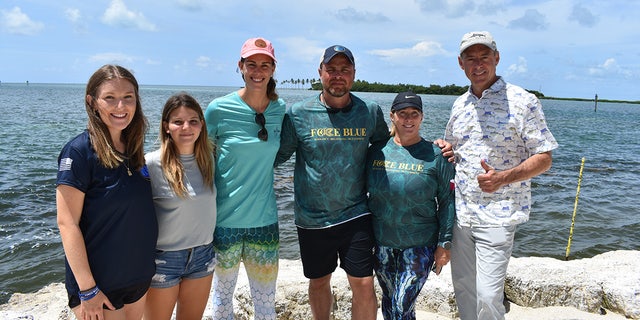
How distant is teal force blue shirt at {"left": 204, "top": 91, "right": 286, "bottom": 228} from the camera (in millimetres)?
4016

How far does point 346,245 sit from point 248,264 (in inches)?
37.8

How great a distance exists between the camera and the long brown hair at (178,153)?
3.60 meters

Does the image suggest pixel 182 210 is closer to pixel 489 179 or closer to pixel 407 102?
pixel 407 102

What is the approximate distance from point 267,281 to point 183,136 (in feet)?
5.12

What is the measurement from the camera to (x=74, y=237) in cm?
290

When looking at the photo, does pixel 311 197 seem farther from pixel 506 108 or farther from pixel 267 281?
pixel 506 108

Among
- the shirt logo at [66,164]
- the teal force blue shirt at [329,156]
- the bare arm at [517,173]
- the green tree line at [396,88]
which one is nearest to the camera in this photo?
the shirt logo at [66,164]

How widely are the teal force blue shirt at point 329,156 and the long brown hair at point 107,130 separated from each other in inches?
56.3

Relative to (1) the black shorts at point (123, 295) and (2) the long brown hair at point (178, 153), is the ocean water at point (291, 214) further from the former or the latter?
(1) the black shorts at point (123, 295)

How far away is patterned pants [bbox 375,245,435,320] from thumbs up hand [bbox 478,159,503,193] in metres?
0.81

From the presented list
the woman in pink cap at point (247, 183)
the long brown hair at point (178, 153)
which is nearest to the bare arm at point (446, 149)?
the woman in pink cap at point (247, 183)

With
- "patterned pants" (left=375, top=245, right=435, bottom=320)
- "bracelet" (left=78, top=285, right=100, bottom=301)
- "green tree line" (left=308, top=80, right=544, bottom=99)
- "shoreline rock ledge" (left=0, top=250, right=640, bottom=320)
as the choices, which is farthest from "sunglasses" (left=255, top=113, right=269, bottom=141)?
"green tree line" (left=308, top=80, right=544, bottom=99)

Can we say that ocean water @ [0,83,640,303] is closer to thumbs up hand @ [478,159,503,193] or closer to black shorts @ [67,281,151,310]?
black shorts @ [67,281,151,310]

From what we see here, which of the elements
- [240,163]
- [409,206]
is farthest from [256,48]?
[409,206]
